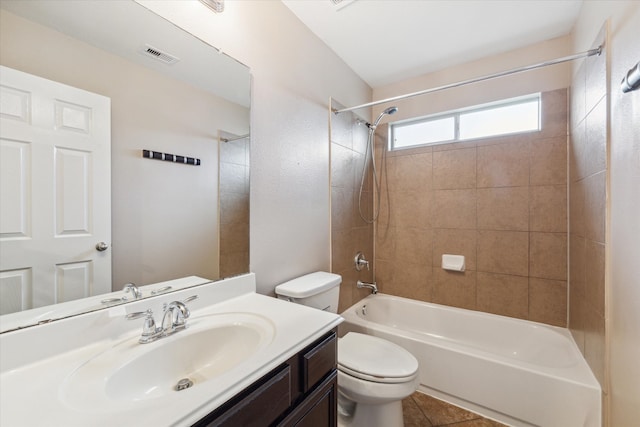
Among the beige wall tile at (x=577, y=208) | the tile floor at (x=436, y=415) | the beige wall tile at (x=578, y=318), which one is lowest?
the tile floor at (x=436, y=415)

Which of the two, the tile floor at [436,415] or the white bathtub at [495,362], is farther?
the tile floor at [436,415]

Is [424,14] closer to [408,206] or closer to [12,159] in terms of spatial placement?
[408,206]

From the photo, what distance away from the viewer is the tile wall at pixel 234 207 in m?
1.25

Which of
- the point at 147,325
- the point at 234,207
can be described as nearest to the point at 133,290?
the point at 147,325

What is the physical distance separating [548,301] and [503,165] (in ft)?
3.51

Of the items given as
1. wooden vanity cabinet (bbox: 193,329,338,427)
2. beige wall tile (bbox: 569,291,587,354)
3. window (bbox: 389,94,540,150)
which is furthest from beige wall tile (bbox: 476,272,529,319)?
wooden vanity cabinet (bbox: 193,329,338,427)

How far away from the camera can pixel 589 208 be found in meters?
1.46

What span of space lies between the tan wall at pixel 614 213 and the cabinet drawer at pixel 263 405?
1274mm

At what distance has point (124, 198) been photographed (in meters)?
0.92

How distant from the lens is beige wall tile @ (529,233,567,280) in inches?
74.6

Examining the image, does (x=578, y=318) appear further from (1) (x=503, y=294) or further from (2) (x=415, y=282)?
(2) (x=415, y=282)

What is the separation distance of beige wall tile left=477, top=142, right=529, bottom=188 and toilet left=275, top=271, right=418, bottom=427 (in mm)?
1537

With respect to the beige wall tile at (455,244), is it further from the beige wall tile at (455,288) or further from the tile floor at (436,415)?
the tile floor at (436,415)

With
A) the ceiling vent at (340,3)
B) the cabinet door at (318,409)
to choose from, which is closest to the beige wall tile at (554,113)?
the ceiling vent at (340,3)
